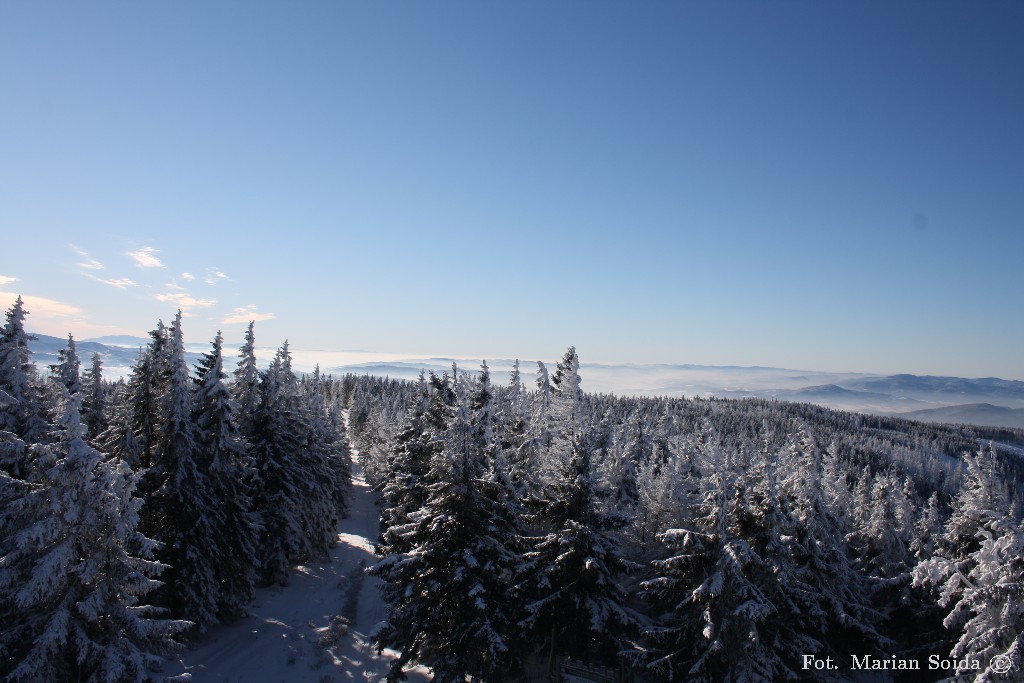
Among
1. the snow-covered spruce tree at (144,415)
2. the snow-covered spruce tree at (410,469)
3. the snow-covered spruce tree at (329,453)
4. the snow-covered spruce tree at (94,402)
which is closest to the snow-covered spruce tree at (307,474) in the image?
the snow-covered spruce tree at (329,453)

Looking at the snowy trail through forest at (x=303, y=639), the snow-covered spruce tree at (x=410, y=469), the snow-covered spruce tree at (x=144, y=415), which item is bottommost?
the snowy trail through forest at (x=303, y=639)

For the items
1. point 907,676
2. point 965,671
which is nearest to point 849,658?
point 907,676

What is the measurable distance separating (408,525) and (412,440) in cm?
1156

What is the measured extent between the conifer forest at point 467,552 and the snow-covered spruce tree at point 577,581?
9 cm

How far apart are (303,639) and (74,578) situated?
15.3 meters

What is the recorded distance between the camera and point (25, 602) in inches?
465

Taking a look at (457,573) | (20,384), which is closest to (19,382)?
(20,384)

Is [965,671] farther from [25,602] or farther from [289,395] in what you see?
[289,395]

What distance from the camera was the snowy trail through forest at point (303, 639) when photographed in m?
22.2
